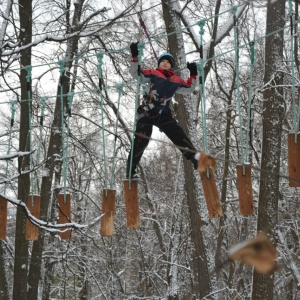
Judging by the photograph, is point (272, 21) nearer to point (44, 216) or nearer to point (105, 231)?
point (105, 231)

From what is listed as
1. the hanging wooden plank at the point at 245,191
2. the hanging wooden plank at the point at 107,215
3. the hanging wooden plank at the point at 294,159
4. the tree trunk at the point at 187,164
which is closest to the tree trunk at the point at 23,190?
the tree trunk at the point at 187,164

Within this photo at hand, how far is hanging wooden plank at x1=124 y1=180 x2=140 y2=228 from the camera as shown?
5.47 m

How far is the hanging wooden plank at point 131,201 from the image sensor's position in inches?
215

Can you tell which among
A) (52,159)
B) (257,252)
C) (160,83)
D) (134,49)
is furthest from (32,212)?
(257,252)

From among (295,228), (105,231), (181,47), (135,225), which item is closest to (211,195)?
(135,225)

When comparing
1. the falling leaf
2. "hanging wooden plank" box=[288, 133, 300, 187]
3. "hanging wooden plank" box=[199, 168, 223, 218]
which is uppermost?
"hanging wooden plank" box=[288, 133, 300, 187]

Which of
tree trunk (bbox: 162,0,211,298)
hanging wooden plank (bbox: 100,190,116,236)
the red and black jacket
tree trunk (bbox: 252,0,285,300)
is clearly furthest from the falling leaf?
tree trunk (bbox: 162,0,211,298)

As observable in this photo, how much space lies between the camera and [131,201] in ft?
18.0

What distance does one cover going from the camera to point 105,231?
19.3 feet

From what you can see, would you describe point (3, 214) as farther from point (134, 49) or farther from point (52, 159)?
point (52, 159)

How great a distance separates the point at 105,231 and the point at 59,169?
5.09 meters

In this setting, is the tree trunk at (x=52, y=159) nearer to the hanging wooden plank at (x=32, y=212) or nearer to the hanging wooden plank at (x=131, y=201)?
the hanging wooden plank at (x=32, y=212)

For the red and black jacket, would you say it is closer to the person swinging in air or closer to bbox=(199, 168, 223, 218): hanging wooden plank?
the person swinging in air

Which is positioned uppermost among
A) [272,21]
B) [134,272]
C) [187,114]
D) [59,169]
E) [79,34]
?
[272,21]
